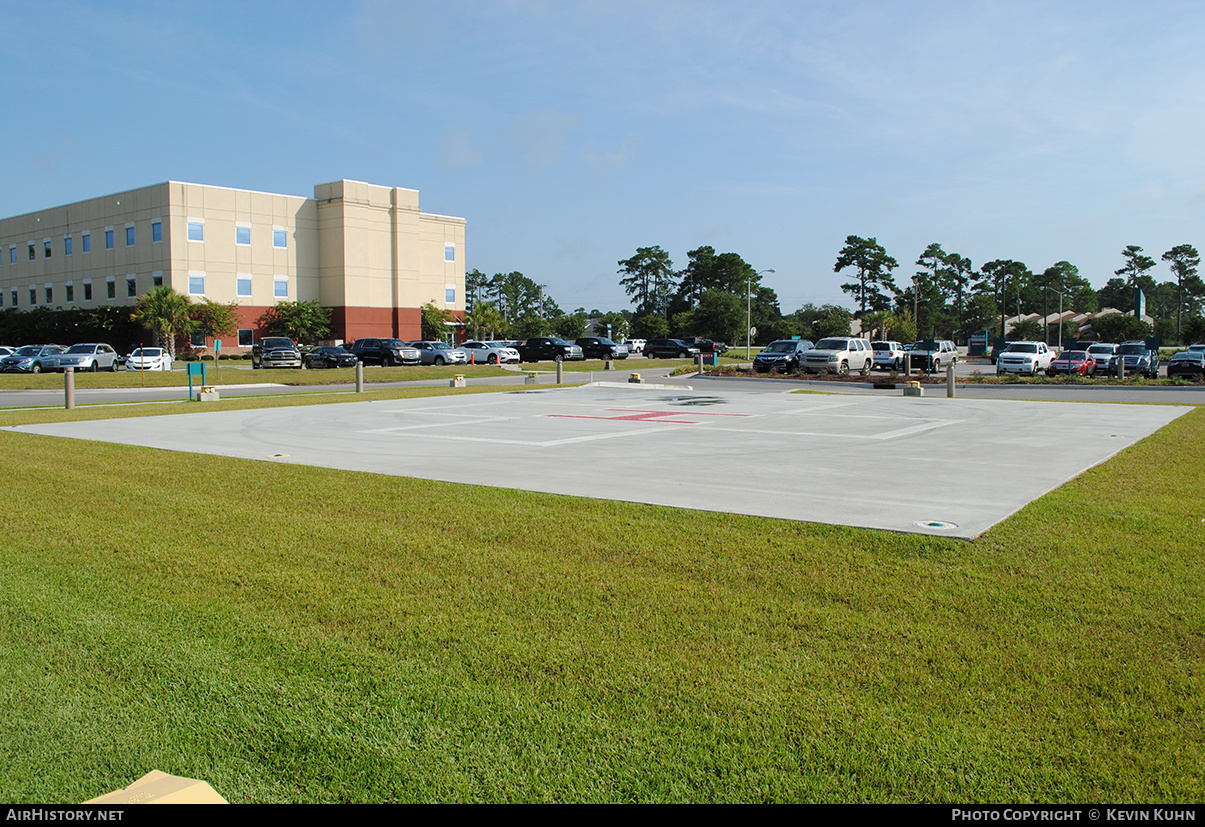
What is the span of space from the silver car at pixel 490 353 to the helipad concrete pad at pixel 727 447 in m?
33.3

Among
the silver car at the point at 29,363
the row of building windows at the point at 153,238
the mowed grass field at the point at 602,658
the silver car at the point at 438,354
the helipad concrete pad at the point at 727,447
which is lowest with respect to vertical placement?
the mowed grass field at the point at 602,658

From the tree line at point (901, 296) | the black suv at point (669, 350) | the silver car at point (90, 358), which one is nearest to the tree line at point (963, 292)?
the tree line at point (901, 296)

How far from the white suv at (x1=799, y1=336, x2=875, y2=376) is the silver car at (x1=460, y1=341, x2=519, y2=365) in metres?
22.4

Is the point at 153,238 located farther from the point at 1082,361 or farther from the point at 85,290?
the point at 1082,361

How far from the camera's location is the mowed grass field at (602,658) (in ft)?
10.8

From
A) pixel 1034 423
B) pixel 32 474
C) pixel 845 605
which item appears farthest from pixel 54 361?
pixel 845 605

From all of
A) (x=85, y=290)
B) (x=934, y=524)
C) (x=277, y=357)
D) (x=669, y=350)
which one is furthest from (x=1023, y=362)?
(x=85, y=290)

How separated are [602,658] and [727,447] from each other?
27.3 feet

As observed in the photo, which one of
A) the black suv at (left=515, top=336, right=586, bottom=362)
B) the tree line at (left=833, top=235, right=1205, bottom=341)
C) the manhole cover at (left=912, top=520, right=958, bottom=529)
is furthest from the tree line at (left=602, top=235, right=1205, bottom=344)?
the manhole cover at (left=912, top=520, right=958, bottom=529)

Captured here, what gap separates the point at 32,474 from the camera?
967 centimetres

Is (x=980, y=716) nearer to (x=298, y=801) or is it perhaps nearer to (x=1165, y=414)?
(x=298, y=801)

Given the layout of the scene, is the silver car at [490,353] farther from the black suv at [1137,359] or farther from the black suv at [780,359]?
the black suv at [1137,359]

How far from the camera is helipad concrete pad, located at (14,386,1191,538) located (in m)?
8.28

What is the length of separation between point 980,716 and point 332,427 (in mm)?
13476
